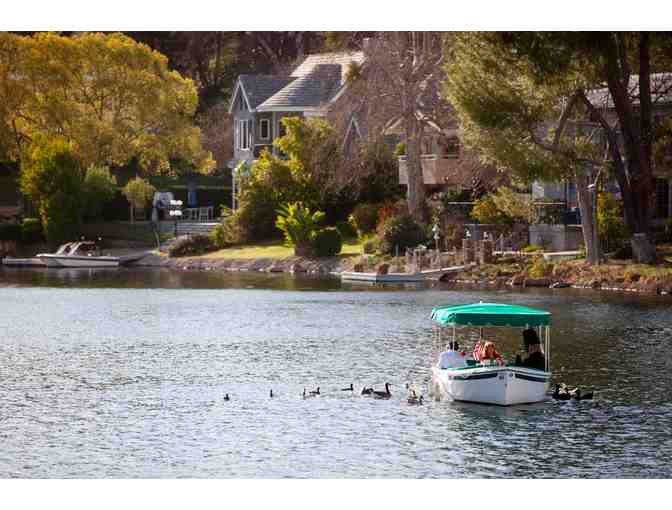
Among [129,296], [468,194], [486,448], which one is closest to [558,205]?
[468,194]

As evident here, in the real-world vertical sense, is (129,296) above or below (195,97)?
below

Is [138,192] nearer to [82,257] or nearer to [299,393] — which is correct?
[82,257]

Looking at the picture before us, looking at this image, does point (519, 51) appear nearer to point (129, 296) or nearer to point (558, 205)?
point (558, 205)

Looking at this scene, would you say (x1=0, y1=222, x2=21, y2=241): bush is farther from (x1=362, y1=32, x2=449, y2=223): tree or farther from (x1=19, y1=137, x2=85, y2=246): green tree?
(x1=362, y1=32, x2=449, y2=223): tree

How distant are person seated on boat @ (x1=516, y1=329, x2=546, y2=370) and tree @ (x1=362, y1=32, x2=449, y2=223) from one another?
4571 cm

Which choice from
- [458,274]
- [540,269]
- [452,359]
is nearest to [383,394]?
[452,359]

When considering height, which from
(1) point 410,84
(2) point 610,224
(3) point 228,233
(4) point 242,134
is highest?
(1) point 410,84

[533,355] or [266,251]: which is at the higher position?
[266,251]

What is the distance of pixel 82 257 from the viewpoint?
89.8 meters

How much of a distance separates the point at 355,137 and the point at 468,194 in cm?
1139

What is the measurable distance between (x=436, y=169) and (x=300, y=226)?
863 cm

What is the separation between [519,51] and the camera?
61.5 metres

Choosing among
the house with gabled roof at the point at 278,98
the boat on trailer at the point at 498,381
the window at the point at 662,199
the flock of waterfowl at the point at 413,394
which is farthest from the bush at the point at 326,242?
the boat on trailer at the point at 498,381

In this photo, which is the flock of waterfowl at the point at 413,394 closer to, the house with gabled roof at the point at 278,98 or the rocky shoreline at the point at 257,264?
the rocky shoreline at the point at 257,264
